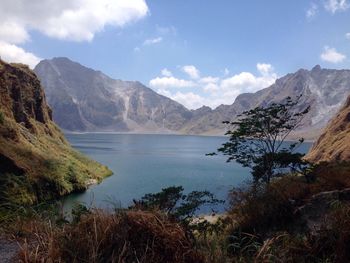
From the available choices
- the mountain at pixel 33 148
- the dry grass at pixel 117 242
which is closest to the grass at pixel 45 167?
the mountain at pixel 33 148

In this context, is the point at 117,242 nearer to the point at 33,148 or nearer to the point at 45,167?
the point at 45,167

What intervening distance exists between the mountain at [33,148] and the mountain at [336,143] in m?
48.6

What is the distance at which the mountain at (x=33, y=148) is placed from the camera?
59.6 metres

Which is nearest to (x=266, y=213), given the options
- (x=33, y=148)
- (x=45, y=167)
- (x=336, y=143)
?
(x=45, y=167)

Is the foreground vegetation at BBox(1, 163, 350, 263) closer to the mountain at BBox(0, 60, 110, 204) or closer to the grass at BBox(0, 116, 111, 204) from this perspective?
the mountain at BBox(0, 60, 110, 204)

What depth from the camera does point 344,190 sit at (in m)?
14.8

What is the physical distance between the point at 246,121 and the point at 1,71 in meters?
64.0

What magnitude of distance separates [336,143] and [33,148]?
233 ft

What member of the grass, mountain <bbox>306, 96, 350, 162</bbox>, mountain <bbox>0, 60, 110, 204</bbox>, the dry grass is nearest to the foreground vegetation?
the dry grass

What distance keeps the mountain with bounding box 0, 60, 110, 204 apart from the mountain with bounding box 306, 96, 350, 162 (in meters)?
48.6

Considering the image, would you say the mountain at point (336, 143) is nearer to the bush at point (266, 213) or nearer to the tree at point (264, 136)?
the tree at point (264, 136)

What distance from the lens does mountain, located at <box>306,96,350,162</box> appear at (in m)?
88.1

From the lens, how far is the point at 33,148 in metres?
75.3

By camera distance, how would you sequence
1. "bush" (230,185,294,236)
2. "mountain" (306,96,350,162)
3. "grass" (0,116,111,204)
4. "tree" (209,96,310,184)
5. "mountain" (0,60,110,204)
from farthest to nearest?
"mountain" (306,96,350,162), "grass" (0,116,111,204), "mountain" (0,60,110,204), "tree" (209,96,310,184), "bush" (230,185,294,236)
